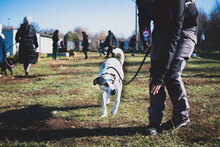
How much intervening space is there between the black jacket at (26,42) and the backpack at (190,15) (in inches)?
238

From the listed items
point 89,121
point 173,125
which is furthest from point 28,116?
point 173,125

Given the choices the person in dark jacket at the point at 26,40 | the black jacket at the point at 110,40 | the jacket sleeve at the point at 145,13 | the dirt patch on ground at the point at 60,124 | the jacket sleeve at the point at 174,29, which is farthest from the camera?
the black jacket at the point at 110,40

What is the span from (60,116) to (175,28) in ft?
8.00

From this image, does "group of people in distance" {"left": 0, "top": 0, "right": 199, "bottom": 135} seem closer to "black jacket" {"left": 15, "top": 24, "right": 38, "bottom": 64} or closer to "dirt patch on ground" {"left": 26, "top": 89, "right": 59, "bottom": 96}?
"dirt patch on ground" {"left": 26, "top": 89, "right": 59, "bottom": 96}

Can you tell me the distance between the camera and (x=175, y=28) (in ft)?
8.02

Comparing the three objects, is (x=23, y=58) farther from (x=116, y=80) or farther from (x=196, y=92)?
(x=196, y=92)

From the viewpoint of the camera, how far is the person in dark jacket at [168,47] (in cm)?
247

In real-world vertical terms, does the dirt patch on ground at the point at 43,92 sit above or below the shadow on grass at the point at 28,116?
above

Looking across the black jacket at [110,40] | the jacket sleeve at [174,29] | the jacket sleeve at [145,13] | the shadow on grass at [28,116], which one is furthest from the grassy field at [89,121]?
the black jacket at [110,40]

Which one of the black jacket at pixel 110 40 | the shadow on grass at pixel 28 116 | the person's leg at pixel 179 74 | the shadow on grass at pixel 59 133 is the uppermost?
the black jacket at pixel 110 40

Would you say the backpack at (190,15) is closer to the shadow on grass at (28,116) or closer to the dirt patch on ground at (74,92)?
the shadow on grass at (28,116)

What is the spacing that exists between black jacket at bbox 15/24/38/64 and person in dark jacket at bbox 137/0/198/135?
5655 millimetres

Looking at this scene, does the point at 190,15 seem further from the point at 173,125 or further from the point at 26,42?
the point at 26,42

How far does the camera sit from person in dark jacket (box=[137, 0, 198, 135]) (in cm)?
247
